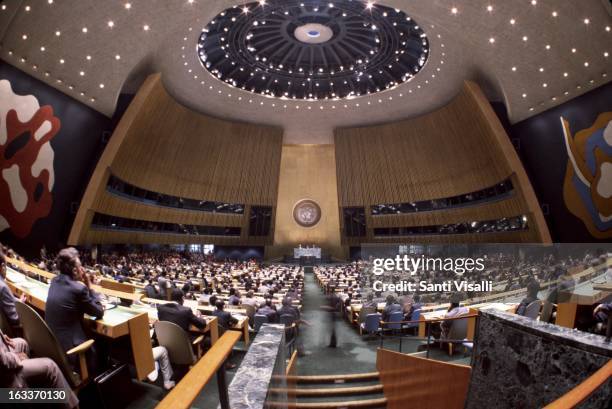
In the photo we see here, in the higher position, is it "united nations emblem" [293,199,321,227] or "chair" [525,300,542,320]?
"united nations emblem" [293,199,321,227]

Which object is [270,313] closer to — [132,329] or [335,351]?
[335,351]

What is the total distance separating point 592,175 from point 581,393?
55.6 ft

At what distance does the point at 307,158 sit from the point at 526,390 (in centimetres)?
3177

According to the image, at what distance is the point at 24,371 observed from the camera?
1991 mm

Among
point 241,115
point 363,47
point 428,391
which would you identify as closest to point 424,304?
point 428,391

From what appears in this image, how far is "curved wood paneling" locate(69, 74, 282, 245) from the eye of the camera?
1831 centimetres

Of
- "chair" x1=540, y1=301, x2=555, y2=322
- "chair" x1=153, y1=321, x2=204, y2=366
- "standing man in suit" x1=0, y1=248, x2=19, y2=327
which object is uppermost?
"standing man in suit" x1=0, y1=248, x2=19, y2=327

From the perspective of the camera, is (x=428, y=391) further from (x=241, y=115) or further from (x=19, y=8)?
(x=241, y=115)

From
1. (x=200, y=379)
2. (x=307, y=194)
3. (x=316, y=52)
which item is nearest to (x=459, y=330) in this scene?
(x=200, y=379)

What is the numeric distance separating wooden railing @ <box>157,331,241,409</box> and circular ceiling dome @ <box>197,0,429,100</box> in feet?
54.7

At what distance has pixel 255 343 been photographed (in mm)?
2295

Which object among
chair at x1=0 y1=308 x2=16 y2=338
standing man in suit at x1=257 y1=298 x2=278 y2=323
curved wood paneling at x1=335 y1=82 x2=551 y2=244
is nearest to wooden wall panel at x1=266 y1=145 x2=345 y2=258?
curved wood paneling at x1=335 y1=82 x2=551 y2=244

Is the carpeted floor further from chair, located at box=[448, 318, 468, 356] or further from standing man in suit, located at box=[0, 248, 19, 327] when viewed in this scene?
standing man in suit, located at box=[0, 248, 19, 327]

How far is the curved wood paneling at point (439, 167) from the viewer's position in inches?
752
